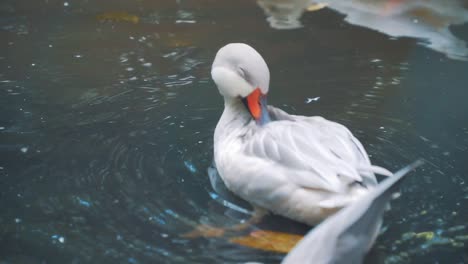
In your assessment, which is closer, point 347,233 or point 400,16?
point 347,233

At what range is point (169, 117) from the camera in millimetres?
4008

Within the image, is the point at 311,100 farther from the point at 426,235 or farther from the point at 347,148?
the point at 426,235

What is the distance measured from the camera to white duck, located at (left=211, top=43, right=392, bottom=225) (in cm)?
294

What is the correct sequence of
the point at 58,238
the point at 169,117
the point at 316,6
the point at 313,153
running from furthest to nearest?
the point at 316,6 → the point at 169,117 → the point at 313,153 → the point at 58,238

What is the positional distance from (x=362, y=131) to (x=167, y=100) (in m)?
1.22

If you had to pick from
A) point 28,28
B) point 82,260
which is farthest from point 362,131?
point 28,28

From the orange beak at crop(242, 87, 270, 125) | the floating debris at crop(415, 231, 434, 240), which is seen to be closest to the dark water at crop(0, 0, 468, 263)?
the floating debris at crop(415, 231, 434, 240)

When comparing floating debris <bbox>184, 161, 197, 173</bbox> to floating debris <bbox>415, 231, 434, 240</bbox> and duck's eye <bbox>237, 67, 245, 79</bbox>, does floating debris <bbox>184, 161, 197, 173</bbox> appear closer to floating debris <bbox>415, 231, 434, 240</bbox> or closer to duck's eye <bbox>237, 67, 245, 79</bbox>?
duck's eye <bbox>237, 67, 245, 79</bbox>

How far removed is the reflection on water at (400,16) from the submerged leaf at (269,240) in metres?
2.79

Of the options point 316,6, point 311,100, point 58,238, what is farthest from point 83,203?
point 316,6

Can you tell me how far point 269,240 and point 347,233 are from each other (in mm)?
1025

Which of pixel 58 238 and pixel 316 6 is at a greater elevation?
pixel 58 238

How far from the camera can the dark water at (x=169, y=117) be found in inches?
A: 113

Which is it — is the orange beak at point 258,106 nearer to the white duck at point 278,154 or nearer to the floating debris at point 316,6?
the white duck at point 278,154
